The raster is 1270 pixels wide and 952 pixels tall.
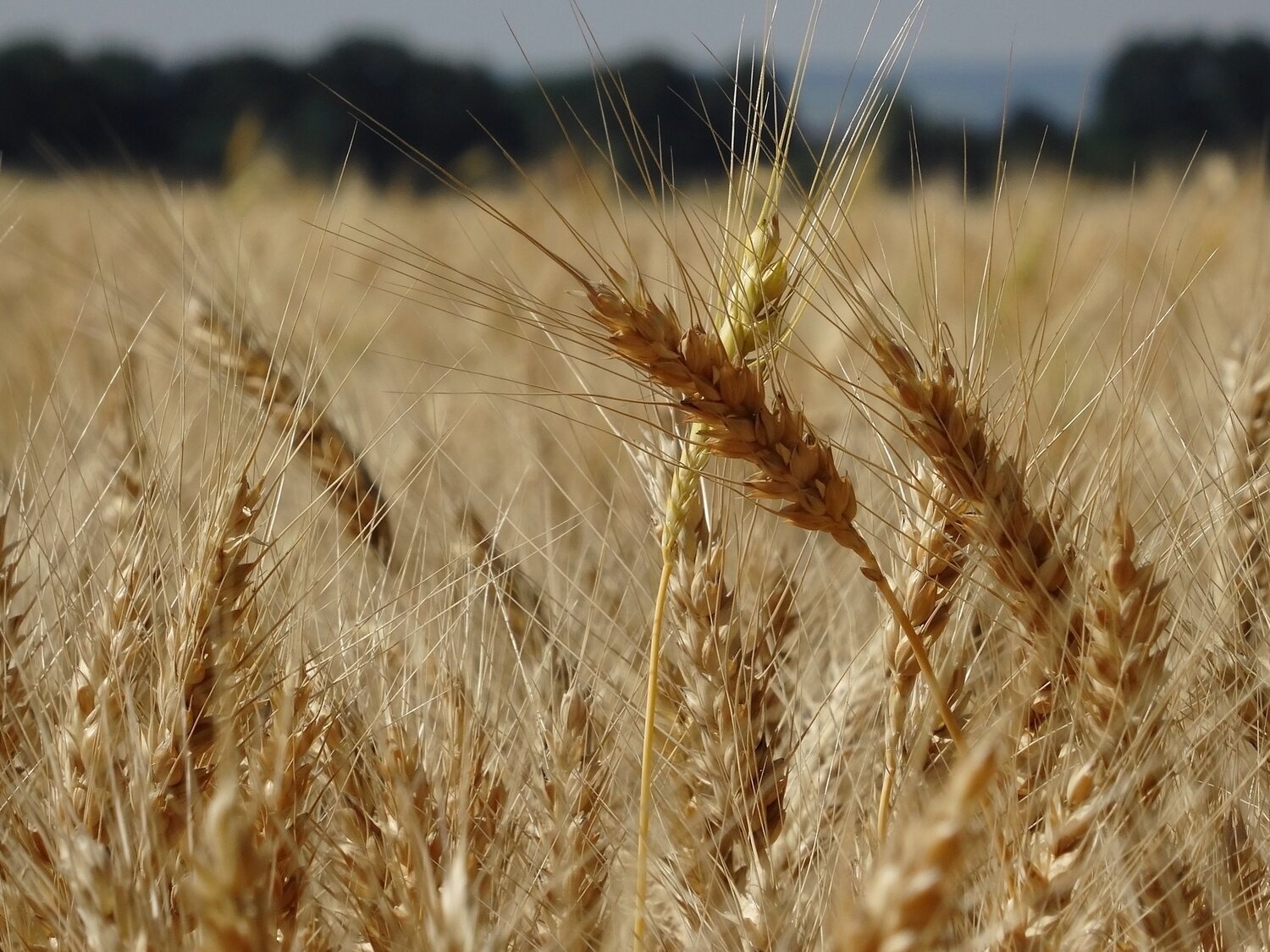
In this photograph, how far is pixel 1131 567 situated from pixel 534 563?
1.18 m

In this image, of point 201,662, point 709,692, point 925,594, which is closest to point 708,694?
point 709,692

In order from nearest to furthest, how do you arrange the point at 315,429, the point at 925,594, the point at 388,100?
the point at 925,594
the point at 315,429
the point at 388,100

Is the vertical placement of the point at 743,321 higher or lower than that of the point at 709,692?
higher

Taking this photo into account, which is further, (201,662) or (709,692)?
(709,692)

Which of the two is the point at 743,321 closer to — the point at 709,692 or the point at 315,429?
the point at 709,692

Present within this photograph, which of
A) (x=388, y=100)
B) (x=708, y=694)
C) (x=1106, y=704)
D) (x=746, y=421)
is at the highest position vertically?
(x=746, y=421)

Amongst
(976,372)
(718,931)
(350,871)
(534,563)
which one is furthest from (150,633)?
(534,563)

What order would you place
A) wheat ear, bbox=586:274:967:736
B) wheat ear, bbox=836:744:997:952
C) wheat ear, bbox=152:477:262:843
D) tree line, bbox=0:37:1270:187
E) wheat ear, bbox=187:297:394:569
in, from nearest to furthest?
wheat ear, bbox=836:744:997:952 < wheat ear, bbox=586:274:967:736 < wheat ear, bbox=152:477:262:843 < wheat ear, bbox=187:297:394:569 < tree line, bbox=0:37:1270:187

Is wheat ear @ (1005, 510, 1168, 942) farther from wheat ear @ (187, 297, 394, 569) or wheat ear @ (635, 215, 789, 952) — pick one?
wheat ear @ (187, 297, 394, 569)

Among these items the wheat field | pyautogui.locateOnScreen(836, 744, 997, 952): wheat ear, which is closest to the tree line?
the wheat field

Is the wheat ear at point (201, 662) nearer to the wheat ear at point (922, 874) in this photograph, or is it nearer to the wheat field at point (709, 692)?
the wheat field at point (709, 692)

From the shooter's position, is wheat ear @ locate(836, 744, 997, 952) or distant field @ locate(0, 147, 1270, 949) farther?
distant field @ locate(0, 147, 1270, 949)

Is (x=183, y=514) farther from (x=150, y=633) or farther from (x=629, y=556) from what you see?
(x=629, y=556)

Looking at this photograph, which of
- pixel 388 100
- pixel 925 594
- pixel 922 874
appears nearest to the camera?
pixel 922 874
